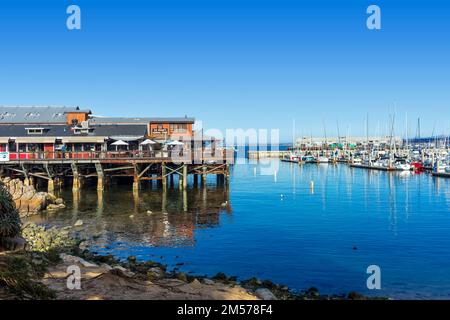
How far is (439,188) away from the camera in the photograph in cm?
5031

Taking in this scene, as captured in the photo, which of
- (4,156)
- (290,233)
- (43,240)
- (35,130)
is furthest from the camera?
(35,130)

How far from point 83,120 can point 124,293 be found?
45.9 meters

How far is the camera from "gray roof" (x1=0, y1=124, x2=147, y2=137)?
1898 inches

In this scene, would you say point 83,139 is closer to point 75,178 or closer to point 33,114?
point 75,178

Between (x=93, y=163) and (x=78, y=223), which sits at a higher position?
(x=93, y=163)

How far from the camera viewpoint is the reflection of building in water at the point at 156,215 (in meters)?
25.6

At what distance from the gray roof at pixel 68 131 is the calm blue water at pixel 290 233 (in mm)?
7085

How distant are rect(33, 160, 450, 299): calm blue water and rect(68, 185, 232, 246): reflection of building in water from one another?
70 mm

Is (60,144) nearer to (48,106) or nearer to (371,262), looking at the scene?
(48,106)

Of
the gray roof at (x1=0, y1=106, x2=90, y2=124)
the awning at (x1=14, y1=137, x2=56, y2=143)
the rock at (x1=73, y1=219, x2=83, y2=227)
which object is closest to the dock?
the gray roof at (x1=0, y1=106, x2=90, y2=124)

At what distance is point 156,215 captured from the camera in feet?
106

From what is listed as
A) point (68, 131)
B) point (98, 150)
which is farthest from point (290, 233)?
point (68, 131)

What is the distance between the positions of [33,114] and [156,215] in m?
34.2

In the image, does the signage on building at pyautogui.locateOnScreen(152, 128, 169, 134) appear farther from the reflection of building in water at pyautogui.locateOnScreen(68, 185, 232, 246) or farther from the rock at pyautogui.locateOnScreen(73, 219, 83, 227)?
the rock at pyautogui.locateOnScreen(73, 219, 83, 227)
